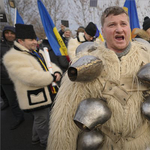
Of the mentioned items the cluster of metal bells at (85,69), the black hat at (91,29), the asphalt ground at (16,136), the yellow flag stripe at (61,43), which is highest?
the black hat at (91,29)

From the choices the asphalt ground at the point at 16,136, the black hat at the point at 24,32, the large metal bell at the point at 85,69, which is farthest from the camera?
the asphalt ground at the point at 16,136

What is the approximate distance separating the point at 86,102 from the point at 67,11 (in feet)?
23.9

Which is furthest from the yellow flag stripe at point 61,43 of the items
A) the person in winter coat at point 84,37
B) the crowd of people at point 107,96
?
the crowd of people at point 107,96

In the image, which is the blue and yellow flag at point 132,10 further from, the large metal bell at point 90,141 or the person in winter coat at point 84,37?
the large metal bell at point 90,141

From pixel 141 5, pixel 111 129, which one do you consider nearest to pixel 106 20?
pixel 111 129

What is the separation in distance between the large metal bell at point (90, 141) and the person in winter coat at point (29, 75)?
1059 millimetres

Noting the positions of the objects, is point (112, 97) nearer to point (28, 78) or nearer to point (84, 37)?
point (28, 78)

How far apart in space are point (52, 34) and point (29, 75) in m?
1.35

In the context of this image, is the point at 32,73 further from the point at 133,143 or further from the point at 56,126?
the point at 133,143

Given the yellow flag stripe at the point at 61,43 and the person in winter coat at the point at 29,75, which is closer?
the person in winter coat at the point at 29,75

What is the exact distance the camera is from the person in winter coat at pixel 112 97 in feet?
3.10

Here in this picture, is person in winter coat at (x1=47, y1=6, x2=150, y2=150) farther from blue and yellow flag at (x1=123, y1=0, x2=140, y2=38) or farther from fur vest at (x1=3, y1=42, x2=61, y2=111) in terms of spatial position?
blue and yellow flag at (x1=123, y1=0, x2=140, y2=38)

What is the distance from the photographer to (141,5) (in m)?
7.32

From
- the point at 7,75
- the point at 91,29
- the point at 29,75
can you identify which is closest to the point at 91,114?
the point at 29,75
